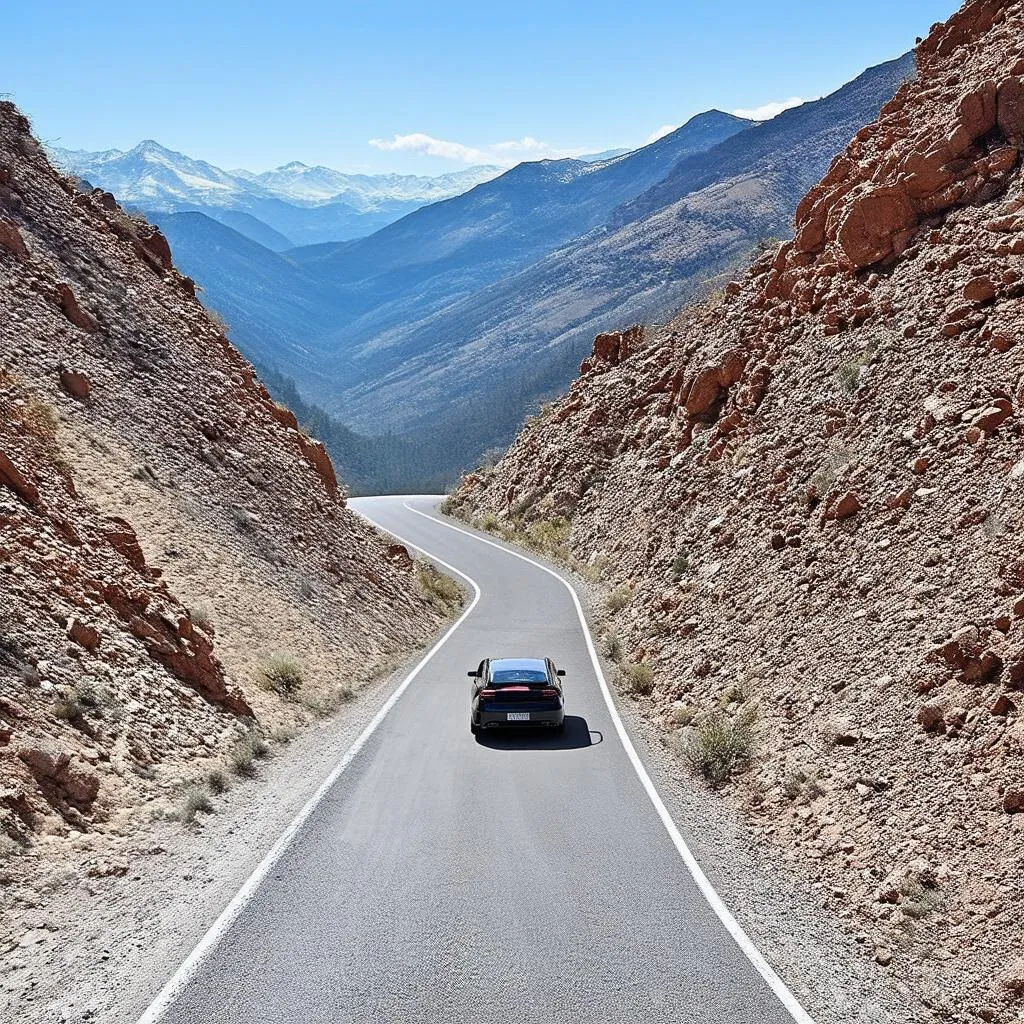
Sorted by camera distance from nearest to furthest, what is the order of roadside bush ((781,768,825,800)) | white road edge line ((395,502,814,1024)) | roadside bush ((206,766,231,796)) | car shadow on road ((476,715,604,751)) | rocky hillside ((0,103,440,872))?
white road edge line ((395,502,814,1024))
roadside bush ((781,768,825,800))
rocky hillside ((0,103,440,872))
roadside bush ((206,766,231,796))
car shadow on road ((476,715,604,751))

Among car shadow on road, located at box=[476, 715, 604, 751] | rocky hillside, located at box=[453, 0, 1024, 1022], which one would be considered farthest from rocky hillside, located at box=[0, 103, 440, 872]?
rocky hillside, located at box=[453, 0, 1024, 1022]

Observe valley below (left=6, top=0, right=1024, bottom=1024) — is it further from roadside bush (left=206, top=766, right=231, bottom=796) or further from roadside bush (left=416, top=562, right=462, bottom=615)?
roadside bush (left=416, top=562, right=462, bottom=615)

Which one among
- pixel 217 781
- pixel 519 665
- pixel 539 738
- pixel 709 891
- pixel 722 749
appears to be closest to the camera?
pixel 709 891

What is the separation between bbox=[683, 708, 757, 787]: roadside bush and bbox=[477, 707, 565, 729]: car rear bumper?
Result: 97.3 inches

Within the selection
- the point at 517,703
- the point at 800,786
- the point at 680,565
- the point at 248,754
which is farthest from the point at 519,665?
the point at 680,565

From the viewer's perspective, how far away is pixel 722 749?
1160cm

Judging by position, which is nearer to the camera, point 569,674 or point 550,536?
point 569,674

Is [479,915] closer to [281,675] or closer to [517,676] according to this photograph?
[517,676]

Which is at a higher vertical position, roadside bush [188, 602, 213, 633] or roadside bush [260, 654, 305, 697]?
roadside bush [188, 602, 213, 633]

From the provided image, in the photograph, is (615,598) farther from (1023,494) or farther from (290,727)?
(1023,494)

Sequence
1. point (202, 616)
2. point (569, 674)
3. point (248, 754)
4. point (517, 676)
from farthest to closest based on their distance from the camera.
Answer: point (569, 674), point (202, 616), point (517, 676), point (248, 754)

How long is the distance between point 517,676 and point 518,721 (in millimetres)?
809

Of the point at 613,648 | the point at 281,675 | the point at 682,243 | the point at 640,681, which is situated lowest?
the point at 613,648

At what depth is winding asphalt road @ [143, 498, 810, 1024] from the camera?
238 inches
